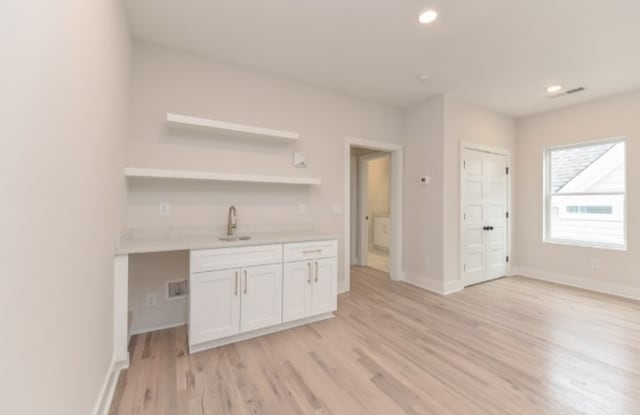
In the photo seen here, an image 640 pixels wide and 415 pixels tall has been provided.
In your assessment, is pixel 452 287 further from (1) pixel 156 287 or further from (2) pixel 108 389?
(2) pixel 108 389

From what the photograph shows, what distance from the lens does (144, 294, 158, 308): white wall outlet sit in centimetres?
245

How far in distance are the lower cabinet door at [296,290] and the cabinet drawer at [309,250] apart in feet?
0.19

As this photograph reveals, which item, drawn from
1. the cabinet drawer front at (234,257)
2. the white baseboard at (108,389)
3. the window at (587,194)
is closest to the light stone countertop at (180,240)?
the cabinet drawer front at (234,257)

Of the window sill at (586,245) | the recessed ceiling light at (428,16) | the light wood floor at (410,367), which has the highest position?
the recessed ceiling light at (428,16)

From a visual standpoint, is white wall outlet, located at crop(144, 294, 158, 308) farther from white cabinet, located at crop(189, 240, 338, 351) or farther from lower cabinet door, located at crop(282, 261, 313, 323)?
lower cabinet door, located at crop(282, 261, 313, 323)

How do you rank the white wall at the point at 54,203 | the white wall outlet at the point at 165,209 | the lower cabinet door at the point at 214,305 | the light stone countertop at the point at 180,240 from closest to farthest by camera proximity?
1. the white wall at the point at 54,203
2. the light stone countertop at the point at 180,240
3. the lower cabinet door at the point at 214,305
4. the white wall outlet at the point at 165,209

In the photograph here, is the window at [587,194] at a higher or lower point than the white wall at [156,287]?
higher

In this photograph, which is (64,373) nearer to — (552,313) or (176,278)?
(176,278)

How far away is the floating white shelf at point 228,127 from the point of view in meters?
2.39

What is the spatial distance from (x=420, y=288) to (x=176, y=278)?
3081 mm

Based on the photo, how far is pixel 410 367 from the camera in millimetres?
1969

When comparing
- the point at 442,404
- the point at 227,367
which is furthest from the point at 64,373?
the point at 442,404

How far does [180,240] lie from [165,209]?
0.41 metres

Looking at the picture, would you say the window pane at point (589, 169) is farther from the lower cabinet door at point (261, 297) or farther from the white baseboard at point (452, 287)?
the lower cabinet door at point (261, 297)
